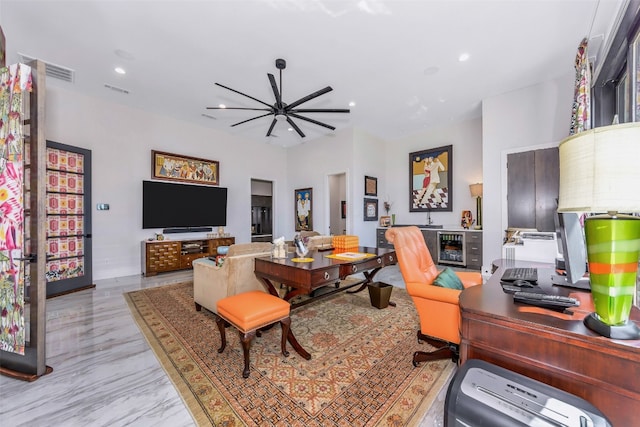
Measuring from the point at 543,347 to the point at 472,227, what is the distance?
4973 millimetres

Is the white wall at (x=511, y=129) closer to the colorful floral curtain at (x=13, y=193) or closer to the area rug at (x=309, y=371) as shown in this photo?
the area rug at (x=309, y=371)

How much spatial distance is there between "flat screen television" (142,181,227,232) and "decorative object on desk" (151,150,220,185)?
204mm

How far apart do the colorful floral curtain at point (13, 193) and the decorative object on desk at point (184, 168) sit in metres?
3.52

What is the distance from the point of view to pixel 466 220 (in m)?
5.52

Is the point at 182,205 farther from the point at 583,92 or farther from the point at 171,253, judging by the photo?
the point at 583,92

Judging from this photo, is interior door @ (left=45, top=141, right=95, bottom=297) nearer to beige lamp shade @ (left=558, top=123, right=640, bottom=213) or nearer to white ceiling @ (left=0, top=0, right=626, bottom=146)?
white ceiling @ (left=0, top=0, right=626, bottom=146)

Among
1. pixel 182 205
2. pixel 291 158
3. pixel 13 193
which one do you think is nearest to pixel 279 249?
pixel 13 193

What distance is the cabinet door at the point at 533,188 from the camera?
3.97 metres

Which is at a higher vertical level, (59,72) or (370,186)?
(59,72)

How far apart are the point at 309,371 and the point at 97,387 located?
1.47 metres

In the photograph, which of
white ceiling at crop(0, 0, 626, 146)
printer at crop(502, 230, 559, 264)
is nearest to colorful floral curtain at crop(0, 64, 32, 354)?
white ceiling at crop(0, 0, 626, 146)

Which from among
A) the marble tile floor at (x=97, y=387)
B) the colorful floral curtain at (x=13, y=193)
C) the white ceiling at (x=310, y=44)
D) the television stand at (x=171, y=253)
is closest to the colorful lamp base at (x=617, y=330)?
the marble tile floor at (x=97, y=387)

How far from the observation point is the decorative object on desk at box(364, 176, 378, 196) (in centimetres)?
625

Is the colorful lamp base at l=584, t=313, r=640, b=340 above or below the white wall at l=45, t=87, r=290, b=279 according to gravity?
below
